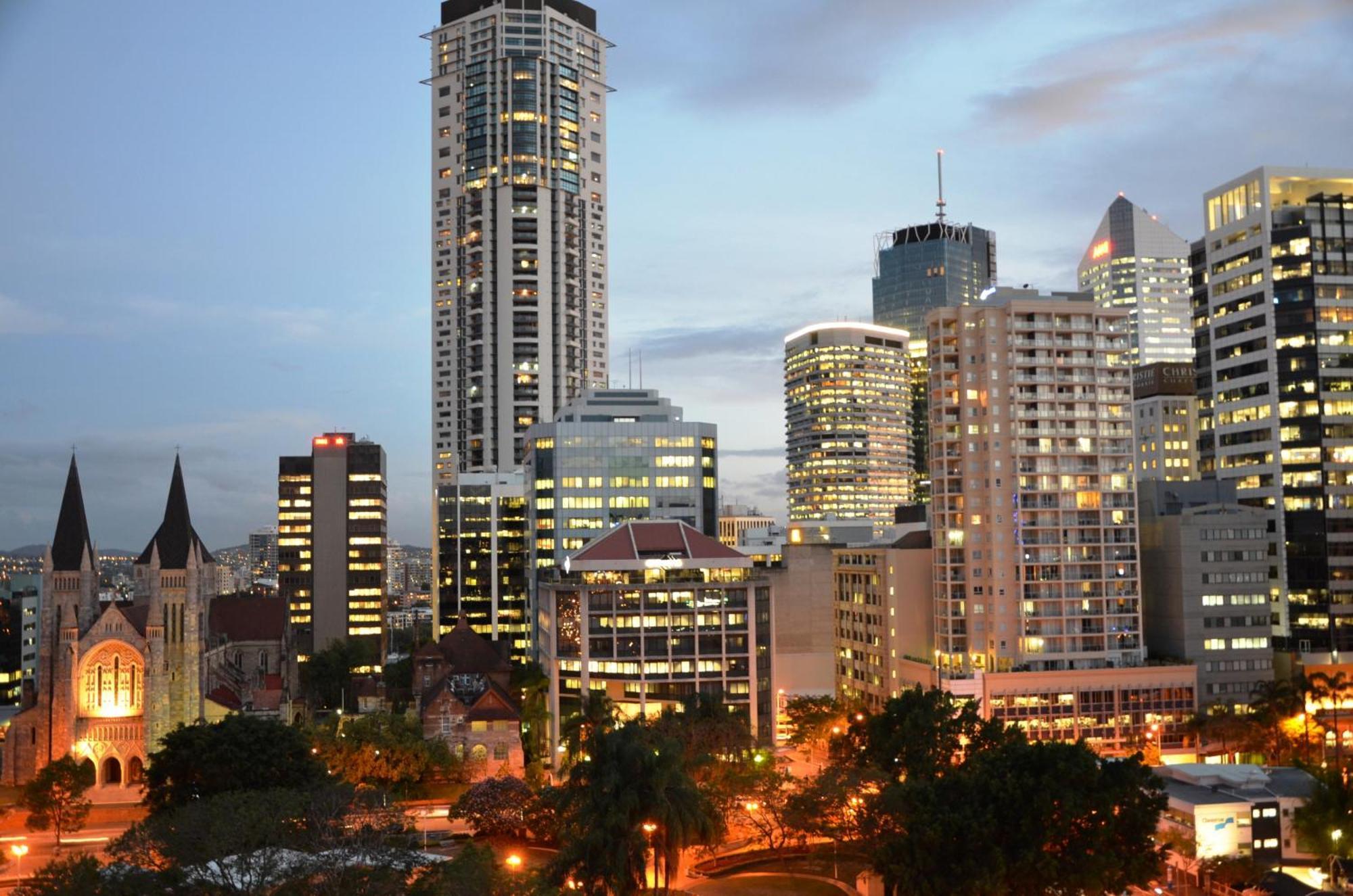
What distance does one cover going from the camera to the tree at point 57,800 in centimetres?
8444

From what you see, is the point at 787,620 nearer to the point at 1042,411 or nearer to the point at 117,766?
the point at 1042,411

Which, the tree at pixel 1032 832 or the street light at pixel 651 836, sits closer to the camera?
the tree at pixel 1032 832

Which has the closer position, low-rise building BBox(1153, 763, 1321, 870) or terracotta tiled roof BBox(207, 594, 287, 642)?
low-rise building BBox(1153, 763, 1321, 870)

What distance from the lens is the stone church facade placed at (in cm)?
10538

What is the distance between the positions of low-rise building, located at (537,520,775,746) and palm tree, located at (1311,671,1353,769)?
49770mm

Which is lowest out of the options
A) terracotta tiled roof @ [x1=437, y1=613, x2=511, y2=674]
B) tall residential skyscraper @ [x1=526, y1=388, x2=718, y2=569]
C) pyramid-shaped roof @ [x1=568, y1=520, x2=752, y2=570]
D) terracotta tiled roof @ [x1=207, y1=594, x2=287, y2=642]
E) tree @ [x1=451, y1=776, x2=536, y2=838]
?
tree @ [x1=451, y1=776, x2=536, y2=838]

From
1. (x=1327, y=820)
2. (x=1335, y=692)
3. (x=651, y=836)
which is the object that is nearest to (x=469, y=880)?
(x=651, y=836)

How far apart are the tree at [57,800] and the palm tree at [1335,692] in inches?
3806

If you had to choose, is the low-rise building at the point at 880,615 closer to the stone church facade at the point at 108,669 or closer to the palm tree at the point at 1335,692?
the palm tree at the point at 1335,692

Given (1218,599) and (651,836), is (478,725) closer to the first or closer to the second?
(651,836)

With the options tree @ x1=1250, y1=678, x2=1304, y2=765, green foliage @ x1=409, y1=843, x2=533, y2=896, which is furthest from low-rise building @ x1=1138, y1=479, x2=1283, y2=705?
green foliage @ x1=409, y1=843, x2=533, y2=896

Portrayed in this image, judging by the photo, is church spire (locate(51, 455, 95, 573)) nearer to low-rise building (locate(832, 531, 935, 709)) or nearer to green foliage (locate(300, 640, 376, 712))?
green foliage (locate(300, 640, 376, 712))

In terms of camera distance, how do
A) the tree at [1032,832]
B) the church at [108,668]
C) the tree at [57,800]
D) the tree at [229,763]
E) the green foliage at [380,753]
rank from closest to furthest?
1. the tree at [1032,832]
2. the tree at [229,763]
3. the tree at [57,800]
4. the green foliage at [380,753]
5. the church at [108,668]

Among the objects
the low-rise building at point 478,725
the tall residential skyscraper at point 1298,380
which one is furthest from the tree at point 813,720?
the tall residential skyscraper at point 1298,380
